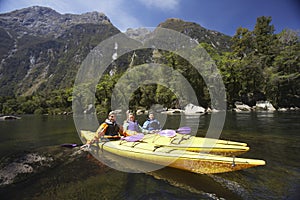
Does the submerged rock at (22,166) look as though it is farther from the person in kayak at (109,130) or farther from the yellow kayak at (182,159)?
the yellow kayak at (182,159)

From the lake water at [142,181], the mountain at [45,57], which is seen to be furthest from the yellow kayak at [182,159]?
the mountain at [45,57]

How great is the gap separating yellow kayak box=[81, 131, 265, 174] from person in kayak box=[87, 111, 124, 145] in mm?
A: 1067

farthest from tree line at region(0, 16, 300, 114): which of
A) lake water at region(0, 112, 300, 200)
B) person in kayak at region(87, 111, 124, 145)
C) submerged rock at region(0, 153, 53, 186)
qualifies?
lake water at region(0, 112, 300, 200)

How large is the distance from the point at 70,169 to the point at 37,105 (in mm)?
62660

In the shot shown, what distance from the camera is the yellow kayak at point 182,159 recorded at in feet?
15.3

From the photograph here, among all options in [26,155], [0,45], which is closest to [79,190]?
[26,155]

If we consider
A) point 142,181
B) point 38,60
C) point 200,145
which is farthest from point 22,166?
point 38,60

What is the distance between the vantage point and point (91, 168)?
633cm

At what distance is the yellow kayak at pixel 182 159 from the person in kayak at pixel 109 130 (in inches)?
42.0

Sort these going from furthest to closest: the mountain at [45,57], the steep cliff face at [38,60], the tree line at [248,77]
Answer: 1. the steep cliff face at [38,60]
2. the mountain at [45,57]
3. the tree line at [248,77]

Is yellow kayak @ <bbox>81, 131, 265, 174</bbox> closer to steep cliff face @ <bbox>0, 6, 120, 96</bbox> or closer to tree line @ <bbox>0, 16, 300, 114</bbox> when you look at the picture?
tree line @ <bbox>0, 16, 300, 114</bbox>

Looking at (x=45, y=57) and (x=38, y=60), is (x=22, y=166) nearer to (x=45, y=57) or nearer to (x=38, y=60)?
(x=38, y=60)

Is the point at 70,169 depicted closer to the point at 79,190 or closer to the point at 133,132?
the point at 79,190

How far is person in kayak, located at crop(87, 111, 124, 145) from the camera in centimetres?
831
